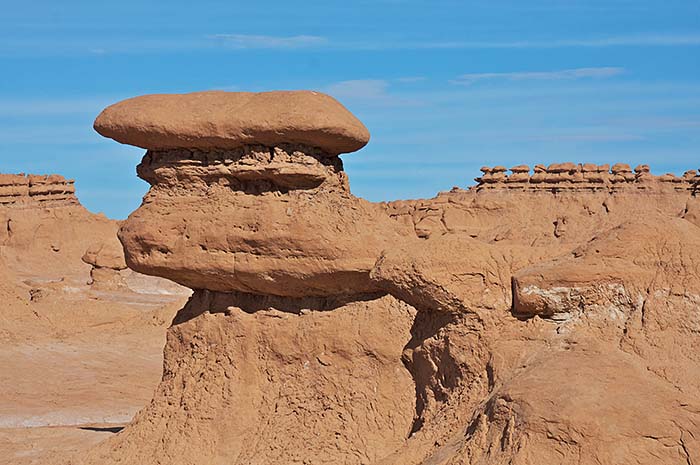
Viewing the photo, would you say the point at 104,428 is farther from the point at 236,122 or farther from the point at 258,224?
the point at 236,122

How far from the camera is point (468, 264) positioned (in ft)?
26.9

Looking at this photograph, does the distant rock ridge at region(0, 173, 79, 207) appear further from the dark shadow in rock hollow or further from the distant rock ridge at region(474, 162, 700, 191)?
the dark shadow in rock hollow

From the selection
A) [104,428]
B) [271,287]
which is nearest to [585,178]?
[104,428]

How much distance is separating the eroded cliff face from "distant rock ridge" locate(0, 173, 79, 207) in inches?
1369

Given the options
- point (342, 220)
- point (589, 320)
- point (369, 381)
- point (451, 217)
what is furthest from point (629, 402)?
point (451, 217)

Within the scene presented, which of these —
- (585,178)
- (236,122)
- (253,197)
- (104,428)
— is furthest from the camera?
(585,178)

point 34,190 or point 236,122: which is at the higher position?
point 34,190

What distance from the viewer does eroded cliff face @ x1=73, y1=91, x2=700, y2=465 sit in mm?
6633

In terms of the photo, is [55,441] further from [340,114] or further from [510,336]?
[510,336]

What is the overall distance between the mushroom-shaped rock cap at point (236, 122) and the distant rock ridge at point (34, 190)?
35237 mm

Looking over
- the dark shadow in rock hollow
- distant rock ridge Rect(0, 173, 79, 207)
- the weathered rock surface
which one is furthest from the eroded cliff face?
distant rock ridge Rect(0, 173, 79, 207)

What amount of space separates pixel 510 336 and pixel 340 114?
119 inches

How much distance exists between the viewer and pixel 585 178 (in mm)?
50844

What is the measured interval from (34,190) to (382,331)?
3748 centimetres
